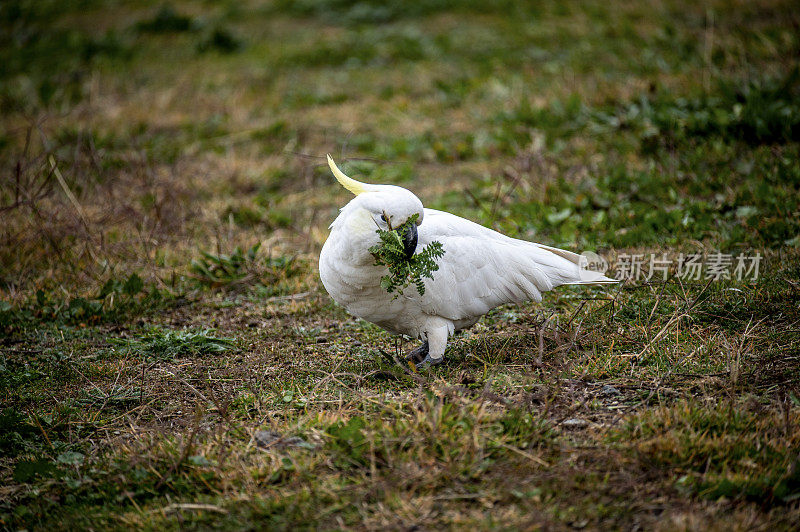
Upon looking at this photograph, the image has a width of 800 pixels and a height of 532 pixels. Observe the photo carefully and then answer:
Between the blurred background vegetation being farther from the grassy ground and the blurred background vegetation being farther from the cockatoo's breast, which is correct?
the cockatoo's breast

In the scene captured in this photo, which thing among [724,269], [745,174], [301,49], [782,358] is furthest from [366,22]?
[782,358]

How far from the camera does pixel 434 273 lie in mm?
3342

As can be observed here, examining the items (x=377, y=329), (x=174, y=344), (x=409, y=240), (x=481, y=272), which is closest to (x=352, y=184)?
(x=409, y=240)

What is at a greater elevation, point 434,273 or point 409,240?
point 409,240

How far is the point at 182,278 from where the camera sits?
461cm

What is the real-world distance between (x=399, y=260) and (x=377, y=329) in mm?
1227

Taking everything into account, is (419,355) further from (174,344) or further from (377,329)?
(174,344)

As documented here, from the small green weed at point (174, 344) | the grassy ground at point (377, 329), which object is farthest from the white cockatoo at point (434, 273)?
the small green weed at point (174, 344)

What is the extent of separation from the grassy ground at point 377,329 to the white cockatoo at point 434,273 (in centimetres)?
23

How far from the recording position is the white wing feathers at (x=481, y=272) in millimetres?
3350

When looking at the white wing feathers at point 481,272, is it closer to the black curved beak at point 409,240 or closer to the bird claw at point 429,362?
the bird claw at point 429,362

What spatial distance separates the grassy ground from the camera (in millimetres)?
2416

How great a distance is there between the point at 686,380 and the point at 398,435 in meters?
1.32

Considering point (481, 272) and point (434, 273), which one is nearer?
point (434, 273)
